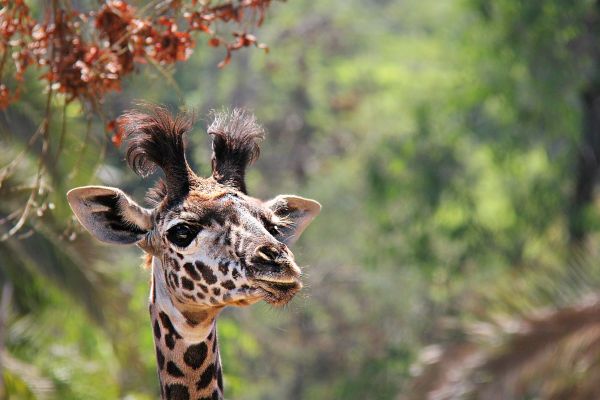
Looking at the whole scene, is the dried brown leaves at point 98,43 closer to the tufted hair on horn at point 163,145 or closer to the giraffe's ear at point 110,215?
the tufted hair on horn at point 163,145

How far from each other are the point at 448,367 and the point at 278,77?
16.3 meters

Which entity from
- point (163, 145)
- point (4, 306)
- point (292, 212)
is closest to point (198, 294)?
point (163, 145)

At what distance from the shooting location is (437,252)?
84.8 ft

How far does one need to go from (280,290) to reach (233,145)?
1160 mm

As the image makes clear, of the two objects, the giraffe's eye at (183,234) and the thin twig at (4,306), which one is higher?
the thin twig at (4,306)

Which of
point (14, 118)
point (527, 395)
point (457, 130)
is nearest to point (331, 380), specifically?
point (457, 130)

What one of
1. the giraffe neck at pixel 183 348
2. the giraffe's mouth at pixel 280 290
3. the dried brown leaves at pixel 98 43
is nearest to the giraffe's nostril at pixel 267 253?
the giraffe's mouth at pixel 280 290

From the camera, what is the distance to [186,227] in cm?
648

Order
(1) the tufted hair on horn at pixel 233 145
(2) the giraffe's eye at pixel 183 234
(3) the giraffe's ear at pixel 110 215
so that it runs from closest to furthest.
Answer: (2) the giraffe's eye at pixel 183 234, (3) the giraffe's ear at pixel 110 215, (1) the tufted hair on horn at pixel 233 145

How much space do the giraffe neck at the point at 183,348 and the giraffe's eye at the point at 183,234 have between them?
29 centimetres

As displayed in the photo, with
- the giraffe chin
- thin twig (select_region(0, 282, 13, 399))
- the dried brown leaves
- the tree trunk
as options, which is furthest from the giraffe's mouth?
the tree trunk

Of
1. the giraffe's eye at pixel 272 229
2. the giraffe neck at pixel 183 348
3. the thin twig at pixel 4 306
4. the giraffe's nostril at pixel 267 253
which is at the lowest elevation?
the giraffe neck at pixel 183 348

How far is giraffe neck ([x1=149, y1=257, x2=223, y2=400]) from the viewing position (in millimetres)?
6680

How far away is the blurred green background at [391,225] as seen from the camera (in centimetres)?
1482
